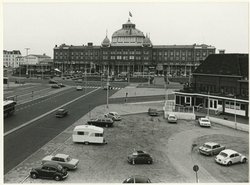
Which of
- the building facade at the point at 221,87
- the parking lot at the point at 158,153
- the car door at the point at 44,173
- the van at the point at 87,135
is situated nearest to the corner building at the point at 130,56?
the building facade at the point at 221,87

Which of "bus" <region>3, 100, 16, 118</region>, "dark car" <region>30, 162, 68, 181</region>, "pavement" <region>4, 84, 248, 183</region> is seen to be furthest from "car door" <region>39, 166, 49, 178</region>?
"bus" <region>3, 100, 16, 118</region>

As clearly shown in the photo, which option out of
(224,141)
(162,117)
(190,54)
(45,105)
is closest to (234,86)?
(162,117)

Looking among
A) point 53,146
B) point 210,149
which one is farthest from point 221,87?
point 53,146

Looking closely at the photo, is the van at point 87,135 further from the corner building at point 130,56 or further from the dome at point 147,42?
the dome at point 147,42

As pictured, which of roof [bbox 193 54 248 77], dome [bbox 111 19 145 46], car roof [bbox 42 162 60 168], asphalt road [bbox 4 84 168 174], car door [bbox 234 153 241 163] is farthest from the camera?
dome [bbox 111 19 145 46]

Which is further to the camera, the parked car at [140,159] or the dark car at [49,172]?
the parked car at [140,159]

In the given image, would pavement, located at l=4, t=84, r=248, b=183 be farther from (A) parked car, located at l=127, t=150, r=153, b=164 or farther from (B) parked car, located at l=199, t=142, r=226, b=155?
(B) parked car, located at l=199, t=142, r=226, b=155

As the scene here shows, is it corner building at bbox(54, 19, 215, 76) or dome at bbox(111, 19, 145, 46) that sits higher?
dome at bbox(111, 19, 145, 46)

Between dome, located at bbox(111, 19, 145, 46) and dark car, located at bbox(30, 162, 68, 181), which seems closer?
dark car, located at bbox(30, 162, 68, 181)
